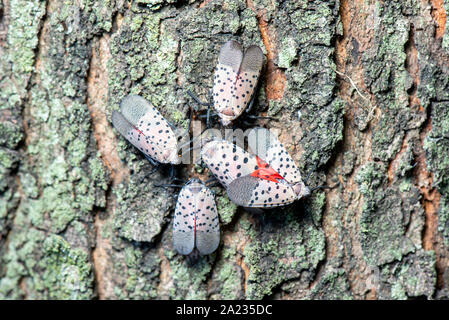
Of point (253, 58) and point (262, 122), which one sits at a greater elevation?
point (253, 58)

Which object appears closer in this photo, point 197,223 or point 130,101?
point 130,101

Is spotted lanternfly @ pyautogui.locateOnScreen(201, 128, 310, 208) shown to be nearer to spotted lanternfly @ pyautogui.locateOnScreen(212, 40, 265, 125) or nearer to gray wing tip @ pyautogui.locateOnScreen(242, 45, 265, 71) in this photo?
spotted lanternfly @ pyautogui.locateOnScreen(212, 40, 265, 125)

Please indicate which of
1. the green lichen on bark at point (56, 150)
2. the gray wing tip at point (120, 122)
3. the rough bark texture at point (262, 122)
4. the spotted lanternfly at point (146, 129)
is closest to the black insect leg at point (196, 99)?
the rough bark texture at point (262, 122)

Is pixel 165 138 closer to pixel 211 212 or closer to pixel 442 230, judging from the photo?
pixel 211 212

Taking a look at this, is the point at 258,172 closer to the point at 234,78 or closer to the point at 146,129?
the point at 234,78

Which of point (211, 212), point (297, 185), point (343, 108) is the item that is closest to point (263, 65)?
point (343, 108)

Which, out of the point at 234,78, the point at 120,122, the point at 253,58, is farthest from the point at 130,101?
the point at 253,58
